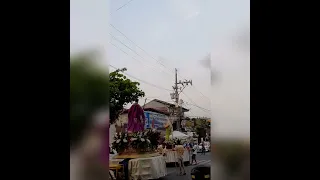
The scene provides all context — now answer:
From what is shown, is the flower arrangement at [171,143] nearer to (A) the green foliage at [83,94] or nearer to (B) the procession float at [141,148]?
(B) the procession float at [141,148]

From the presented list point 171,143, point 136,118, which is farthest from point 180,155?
point 136,118

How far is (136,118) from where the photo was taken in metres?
1.85

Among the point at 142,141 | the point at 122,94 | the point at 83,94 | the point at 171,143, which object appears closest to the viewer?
the point at 83,94

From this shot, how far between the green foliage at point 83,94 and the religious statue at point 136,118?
34.2 inches

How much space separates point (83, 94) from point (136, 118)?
0.92m

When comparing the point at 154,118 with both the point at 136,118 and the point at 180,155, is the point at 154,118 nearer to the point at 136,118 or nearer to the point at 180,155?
the point at 136,118

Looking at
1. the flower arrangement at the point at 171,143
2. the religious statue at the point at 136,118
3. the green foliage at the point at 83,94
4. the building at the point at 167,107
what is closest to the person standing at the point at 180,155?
the flower arrangement at the point at 171,143

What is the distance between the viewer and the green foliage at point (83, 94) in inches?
37.2

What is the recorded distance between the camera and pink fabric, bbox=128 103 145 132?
1.84m

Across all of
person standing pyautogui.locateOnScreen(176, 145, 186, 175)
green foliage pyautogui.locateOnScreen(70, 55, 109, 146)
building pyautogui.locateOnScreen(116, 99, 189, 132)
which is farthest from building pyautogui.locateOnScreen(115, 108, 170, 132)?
green foliage pyautogui.locateOnScreen(70, 55, 109, 146)
